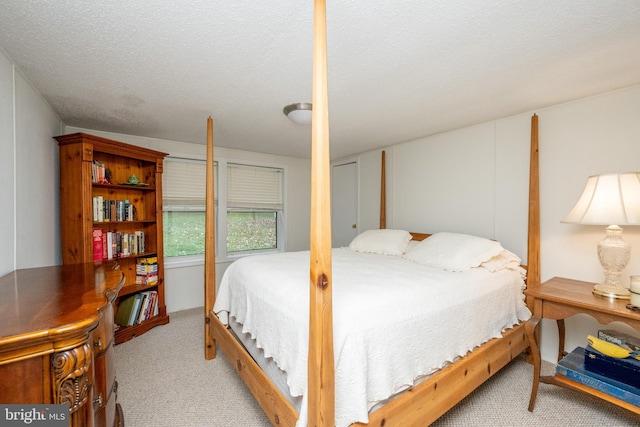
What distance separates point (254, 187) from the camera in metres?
3.99

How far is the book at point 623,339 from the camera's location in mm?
1606

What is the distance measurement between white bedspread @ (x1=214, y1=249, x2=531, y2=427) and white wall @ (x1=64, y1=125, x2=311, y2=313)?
→ 1.56m

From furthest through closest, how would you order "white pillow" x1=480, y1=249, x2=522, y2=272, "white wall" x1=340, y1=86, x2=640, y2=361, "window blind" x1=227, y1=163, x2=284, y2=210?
"window blind" x1=227, y1=163, x2=284, y2=210 < "white pillow" x1=480, y1=249, x2=522, y2=272 < "white wall" x1=340, y1=86, x2=640, y2=361

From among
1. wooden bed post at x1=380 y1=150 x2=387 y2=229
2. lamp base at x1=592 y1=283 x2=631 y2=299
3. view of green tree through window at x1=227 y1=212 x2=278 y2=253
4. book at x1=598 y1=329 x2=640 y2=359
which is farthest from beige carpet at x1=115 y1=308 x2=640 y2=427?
wooden bed post at x1=380 y1=150 x2=387 y2=229

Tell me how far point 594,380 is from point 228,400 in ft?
7.31

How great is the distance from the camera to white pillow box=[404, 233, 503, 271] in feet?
6.70

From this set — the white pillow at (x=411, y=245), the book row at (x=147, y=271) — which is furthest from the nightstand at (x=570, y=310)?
the book row at (x=147, y=271)

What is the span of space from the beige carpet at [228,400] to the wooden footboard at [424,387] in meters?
0.21

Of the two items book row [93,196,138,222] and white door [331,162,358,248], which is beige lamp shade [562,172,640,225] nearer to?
white door [331,162,358,248]

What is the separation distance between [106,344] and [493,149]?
308 centimetres

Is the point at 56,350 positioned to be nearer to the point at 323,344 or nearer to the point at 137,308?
the point at 323,344

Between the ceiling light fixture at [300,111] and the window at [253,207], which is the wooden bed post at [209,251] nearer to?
the ceiling light fixture at [300,111]

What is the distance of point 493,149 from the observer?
2.55m

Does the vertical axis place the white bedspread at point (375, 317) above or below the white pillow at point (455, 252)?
below
